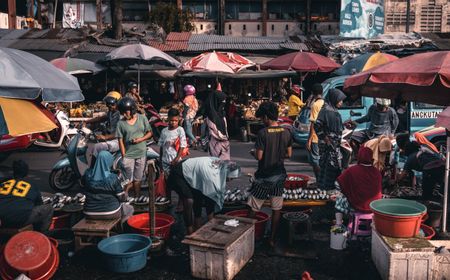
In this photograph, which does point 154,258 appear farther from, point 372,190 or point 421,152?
point 421,152

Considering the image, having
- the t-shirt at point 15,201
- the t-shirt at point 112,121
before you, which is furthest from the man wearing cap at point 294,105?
the t-shirt at point 15,201

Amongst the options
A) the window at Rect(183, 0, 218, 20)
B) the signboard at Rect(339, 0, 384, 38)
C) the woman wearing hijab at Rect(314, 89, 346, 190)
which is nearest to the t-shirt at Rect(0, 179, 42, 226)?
the woman wearing hijab at Rect(314, 89, 346, 190)

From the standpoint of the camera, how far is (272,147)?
620 centimetres

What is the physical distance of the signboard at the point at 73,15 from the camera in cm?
2397

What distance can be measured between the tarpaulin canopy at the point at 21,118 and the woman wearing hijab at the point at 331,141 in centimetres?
473

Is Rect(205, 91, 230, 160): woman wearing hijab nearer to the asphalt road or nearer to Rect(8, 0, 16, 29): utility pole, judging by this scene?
the asphalt road

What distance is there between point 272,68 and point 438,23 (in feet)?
40.8

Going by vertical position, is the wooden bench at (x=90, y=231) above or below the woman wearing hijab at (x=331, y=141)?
below

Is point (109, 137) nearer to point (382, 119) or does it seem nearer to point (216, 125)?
point (216, 125)

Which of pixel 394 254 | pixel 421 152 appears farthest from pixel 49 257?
pixel 421 152

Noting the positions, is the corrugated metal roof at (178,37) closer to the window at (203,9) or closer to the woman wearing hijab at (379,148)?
the window at (203,9)

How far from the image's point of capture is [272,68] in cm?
1596

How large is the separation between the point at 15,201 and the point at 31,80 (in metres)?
1.70

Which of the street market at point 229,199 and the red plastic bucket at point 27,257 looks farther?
the street market at point 229,199
